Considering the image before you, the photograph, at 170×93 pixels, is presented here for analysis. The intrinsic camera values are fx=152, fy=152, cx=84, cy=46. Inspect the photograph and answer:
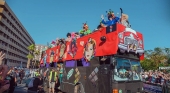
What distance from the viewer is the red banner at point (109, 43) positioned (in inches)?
264

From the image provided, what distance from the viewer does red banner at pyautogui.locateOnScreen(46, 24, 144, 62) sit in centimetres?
671

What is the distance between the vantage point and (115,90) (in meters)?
6.11

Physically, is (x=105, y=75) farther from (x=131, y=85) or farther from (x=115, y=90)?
(x=131, y=85)

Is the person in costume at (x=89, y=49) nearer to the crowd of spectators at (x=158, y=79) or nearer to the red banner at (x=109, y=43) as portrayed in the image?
the red banner at (x=109, y=43)

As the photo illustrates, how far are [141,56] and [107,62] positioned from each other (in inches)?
89.8

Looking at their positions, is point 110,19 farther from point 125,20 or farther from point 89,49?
point 89,49

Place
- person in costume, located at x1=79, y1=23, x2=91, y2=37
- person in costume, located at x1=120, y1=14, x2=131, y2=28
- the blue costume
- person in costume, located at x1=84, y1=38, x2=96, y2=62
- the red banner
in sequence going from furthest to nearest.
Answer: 1. person in costume, located at x1=79, y1=23, x2=91, y2=37
2. person in costume, located at x1=120, y1=14, x2=131, y2=28
3. the blue costume
4. person in costume, located at x1=84, y1=38, x2=96, y2=62
5. the red banner

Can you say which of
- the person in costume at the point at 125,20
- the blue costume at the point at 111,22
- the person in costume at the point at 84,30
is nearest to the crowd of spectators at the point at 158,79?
the person in costume at the point at 125,20

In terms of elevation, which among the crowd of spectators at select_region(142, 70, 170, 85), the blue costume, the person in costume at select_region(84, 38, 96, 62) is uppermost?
the blue costume

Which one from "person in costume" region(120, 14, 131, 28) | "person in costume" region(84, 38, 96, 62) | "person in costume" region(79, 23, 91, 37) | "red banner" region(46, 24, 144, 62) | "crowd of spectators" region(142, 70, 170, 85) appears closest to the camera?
"red banner" region(46, 24, 144, 62)

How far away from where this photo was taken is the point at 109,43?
6844 mm

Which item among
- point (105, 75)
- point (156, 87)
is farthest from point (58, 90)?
point (156, 87)

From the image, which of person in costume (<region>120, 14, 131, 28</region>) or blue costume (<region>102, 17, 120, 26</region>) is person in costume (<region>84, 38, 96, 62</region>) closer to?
blue costume (<region>102, 17, 120, 26</region>)

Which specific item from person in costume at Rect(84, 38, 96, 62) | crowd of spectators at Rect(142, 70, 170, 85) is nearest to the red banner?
person in costume at Rect(84, 38, 96, 62)
